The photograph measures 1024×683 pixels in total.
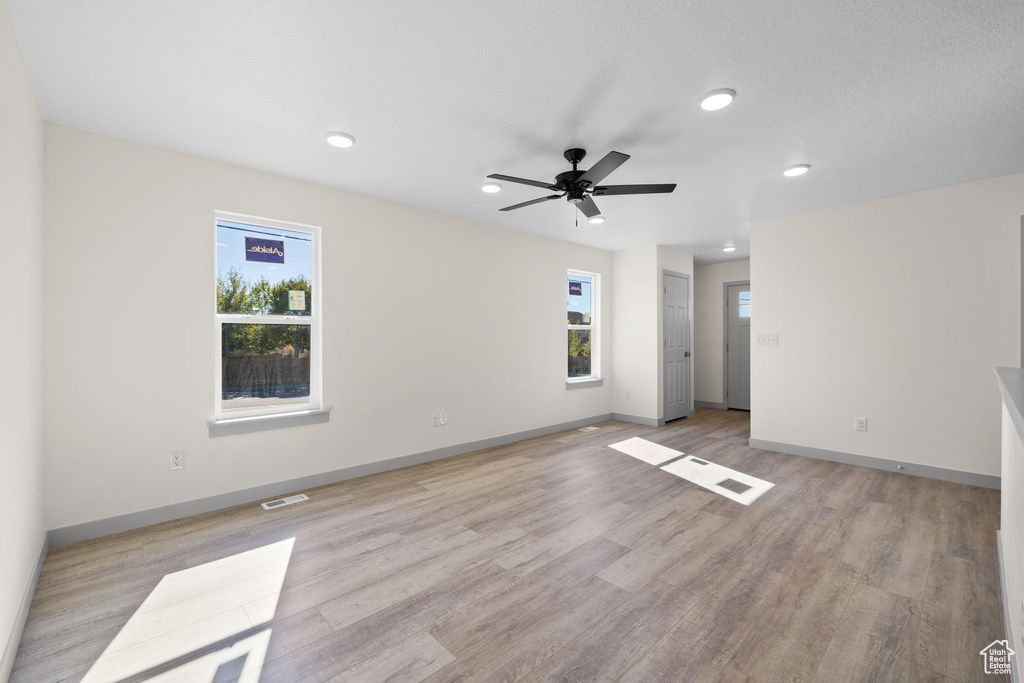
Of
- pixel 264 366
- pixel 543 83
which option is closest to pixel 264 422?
pixel 264 366

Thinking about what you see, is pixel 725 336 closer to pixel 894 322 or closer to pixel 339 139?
pixel 894 322

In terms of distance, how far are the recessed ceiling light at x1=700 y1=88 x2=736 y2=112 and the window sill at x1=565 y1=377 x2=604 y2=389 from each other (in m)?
4.02

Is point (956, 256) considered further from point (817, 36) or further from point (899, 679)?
point (899, 679)

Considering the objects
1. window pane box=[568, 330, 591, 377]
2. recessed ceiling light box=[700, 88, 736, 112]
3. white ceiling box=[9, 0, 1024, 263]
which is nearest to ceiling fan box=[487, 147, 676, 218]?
white ceiling box=[9, 0, 1024, 263]

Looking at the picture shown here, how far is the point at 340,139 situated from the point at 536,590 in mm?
2938

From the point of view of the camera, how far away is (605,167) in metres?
2.67

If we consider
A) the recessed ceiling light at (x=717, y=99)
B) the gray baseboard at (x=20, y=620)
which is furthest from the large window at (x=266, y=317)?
the recessed ceiling light at (x=717, y=99)

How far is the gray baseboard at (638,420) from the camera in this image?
20.4 ft

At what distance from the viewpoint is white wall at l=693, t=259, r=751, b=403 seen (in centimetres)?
761

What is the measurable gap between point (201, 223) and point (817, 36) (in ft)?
12.6

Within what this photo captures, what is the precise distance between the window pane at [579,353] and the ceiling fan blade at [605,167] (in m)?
3.51

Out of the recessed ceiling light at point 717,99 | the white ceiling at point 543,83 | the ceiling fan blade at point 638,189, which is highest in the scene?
the white ceiling at point 543,83

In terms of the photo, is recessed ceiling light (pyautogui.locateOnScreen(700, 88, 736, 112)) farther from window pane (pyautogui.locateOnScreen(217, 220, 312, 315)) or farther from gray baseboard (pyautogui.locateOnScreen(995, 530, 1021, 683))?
window pane (pyautogui.locateOnScreen(217, 220, 312, 315))

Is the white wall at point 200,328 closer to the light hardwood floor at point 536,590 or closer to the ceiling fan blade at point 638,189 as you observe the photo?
the light hardwood floor at point 536,590
